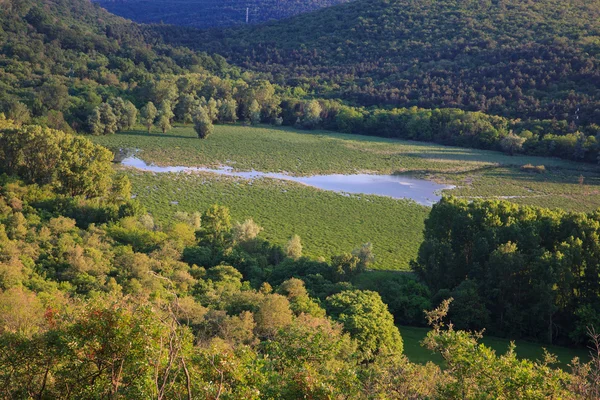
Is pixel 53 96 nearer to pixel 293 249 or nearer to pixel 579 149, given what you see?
pixel 293 249

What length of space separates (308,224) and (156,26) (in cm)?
15454

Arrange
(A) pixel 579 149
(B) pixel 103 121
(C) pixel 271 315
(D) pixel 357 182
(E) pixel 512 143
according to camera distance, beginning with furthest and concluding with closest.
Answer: (E) pixel 512 143 < (B) pixel 103 121 < (A) pixel 579 149 < (D) pixel 357 182 < (C) pixel 271 315

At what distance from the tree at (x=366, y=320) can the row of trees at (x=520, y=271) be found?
20.7ft

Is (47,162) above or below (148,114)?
below

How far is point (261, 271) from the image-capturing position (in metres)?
30.0

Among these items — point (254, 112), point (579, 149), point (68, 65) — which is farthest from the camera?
point (68, 65)

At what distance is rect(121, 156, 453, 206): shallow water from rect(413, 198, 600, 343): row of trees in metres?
23.4

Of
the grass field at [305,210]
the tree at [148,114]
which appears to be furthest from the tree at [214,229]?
the tree at [148,114]

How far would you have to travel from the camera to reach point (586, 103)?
297ft

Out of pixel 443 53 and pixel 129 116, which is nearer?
pixel 129 116

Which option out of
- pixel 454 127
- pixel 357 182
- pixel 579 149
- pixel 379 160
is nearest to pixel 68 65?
pixel 379 160

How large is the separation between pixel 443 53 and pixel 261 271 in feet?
356

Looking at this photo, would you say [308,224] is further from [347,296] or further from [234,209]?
[347,296]

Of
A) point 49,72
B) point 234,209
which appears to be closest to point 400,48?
point 49,72
